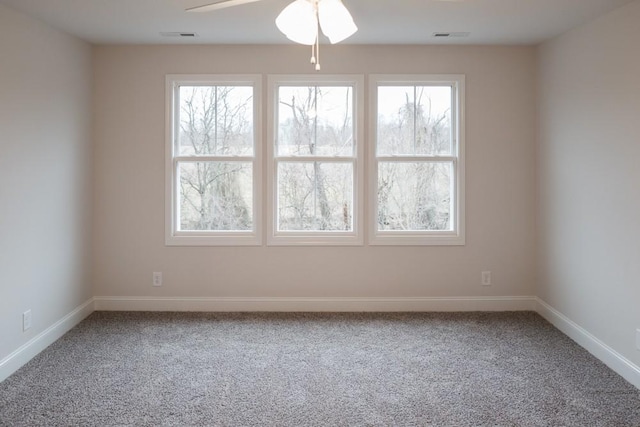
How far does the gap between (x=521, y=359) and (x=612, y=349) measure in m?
0.63

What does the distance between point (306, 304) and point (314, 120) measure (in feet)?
5.91

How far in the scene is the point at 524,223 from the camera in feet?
13.7

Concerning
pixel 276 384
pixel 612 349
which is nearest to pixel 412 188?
pixel 612 349

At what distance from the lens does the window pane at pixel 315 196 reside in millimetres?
4223

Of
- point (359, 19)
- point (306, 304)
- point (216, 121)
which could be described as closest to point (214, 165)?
point (216, 121)

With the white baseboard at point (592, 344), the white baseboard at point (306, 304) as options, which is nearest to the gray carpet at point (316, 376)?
the white baseboard at point (592, 344)

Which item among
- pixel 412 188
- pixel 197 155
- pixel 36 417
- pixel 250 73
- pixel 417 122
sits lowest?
pixel 36 417

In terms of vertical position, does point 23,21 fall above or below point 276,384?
above

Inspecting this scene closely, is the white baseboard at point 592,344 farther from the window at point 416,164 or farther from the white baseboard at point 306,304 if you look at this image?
the window at point 416,164

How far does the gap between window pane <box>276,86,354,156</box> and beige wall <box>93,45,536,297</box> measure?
0.24 metres

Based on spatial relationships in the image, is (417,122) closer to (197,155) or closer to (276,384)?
(197,155)

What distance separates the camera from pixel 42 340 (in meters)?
3.35

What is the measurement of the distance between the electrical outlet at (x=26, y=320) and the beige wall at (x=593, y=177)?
427cm

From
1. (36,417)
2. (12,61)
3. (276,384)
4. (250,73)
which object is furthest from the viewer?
(250,73)
